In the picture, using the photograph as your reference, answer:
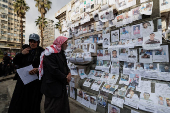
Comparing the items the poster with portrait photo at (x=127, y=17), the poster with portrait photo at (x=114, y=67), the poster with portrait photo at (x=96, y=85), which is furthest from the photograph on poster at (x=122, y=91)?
the poster with portrait photo at (x=127, y=17)

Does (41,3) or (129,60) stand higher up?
(41,3)

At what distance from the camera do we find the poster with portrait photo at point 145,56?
1.51m

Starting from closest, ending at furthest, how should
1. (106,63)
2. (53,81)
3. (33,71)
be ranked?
1. (53,81)
2. (33,71)
3. (106,63)

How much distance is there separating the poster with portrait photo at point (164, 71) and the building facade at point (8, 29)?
38.7m

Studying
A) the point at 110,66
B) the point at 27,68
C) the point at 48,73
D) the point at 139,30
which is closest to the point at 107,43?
the point at 110,66

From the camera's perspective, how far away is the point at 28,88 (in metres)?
1.57

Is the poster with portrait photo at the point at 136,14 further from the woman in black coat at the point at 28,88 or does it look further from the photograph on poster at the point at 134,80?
the woman in black coat at the point at 28,88

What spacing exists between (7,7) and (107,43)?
4479cm

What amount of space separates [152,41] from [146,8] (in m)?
0.61

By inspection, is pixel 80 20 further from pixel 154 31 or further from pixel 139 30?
pixel 154 31

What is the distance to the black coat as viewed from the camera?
60.4 inches

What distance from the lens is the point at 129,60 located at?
173 cm

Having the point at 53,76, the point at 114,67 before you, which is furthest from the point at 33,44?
the point at 114,67

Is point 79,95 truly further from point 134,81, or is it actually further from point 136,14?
point 136,14
